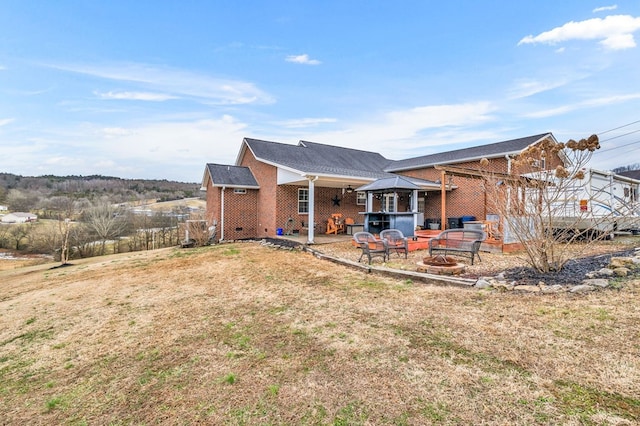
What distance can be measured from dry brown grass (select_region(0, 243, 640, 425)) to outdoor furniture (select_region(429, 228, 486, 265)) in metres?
2.48

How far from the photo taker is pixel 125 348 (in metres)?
4.08

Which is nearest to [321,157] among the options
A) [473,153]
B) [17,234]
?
[473,153]

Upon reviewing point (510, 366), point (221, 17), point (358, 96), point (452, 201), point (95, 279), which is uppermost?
point (221, 17)

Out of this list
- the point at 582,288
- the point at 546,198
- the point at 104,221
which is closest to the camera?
the point at 582,288

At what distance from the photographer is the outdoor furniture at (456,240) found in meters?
7.97

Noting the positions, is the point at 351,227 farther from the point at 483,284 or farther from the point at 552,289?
the point at 552,289

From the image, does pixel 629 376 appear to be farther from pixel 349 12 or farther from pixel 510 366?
pixel 349 12

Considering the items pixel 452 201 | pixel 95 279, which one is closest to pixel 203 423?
pixel 95 279

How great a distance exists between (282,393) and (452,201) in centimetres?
1683

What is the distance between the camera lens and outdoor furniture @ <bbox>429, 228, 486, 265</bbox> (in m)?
7.97

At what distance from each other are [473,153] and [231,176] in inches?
535

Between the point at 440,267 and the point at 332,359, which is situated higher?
the point at 440,267

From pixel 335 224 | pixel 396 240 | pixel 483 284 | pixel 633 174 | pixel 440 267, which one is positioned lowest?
pixel 483 284

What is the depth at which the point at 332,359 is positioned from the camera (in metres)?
3.38
